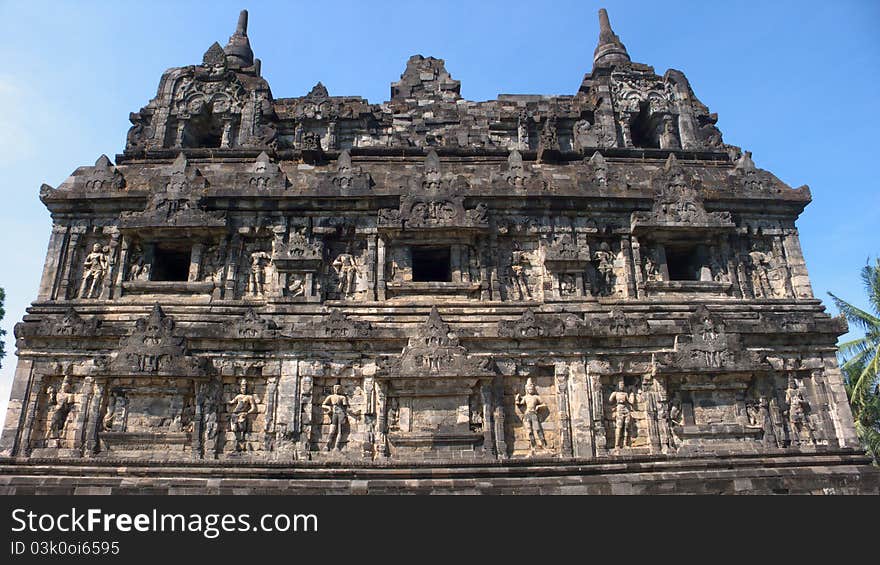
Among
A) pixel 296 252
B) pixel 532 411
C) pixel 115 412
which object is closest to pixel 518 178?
pixel 296 252

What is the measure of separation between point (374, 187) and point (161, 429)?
667 centimetres

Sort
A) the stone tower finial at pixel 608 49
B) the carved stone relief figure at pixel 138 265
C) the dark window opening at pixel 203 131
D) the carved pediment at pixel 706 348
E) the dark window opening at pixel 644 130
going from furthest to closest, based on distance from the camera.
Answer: the stone tower finial at pixel 608 49
the dark window opening at pixel 644 130
the dark window opening at pixel 203 131
the carved stone relief figure at pixel 138 265
the carved pediment at pixel 706 348

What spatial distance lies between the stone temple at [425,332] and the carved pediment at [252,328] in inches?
2.3

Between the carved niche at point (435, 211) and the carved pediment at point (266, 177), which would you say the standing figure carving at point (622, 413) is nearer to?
the carved niche at point (435, 211)

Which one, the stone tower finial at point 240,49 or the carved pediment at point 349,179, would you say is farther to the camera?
the stone tower finial at point 240,49

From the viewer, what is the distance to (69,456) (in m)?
11.8

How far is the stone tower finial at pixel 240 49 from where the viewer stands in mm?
20891

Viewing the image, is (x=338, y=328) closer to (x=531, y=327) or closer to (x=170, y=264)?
(x=531, y=327)

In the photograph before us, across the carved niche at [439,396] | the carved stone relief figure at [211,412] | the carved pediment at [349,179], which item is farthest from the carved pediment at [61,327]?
the carved niche at [439,396]

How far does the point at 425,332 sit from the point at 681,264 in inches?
260

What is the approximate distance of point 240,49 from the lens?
69.9ft

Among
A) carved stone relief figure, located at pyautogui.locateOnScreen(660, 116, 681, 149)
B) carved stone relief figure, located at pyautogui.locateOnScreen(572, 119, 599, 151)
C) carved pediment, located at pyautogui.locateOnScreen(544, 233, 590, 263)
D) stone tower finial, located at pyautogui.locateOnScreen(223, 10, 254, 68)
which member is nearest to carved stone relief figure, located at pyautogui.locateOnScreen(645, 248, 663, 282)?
carved pediment, located at pyautogui.locateOnScreen(544, 233, 590, 263)

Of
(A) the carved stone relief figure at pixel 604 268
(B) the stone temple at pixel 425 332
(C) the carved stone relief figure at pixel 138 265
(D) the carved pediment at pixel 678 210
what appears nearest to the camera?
(B) the stone temple at pixel 425 332
